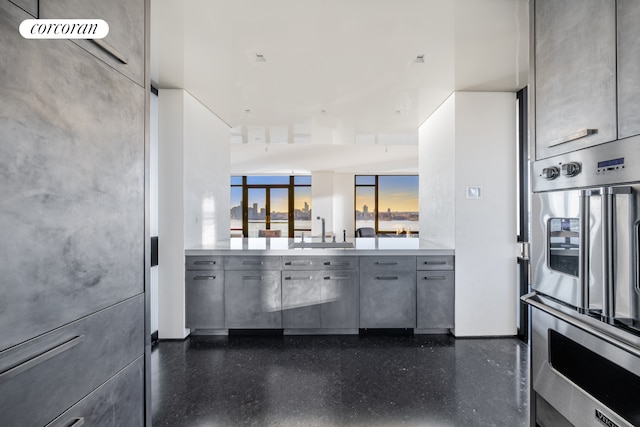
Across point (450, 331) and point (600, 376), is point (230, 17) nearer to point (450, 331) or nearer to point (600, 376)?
point (600, 376)

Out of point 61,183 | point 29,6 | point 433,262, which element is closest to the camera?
point 29,6

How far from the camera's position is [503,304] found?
10.5ft

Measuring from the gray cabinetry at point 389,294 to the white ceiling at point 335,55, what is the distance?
174cm

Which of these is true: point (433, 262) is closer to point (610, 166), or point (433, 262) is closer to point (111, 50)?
point (610, 166)

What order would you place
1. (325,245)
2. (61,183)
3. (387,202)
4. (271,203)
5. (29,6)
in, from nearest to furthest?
(29,6)
(61,183)
(325,245)
(387,202)
(271,203)

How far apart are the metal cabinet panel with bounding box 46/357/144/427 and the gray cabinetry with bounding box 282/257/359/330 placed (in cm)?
186

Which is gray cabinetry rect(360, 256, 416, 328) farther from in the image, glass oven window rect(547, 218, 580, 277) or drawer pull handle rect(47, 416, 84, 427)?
drawer pull handle rect(47, 416, 84, 427)

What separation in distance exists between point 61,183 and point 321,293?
2.54 meters

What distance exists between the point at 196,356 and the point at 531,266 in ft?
8.83

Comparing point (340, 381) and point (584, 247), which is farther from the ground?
point (584, 247)

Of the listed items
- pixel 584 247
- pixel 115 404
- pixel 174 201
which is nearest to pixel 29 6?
pixel 115 404

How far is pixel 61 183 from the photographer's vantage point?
999 millimetres

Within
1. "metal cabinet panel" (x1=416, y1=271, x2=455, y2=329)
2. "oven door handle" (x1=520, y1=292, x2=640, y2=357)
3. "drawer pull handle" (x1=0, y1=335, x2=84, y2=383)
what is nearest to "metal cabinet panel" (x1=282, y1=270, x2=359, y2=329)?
"metal cabinet panel" (x1=416, y1=271, x2=455, y2=329)

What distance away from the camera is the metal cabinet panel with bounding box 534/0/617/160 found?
1.12 metres
